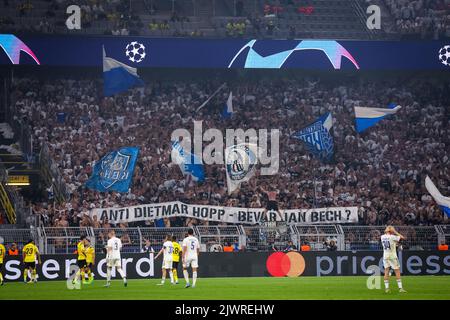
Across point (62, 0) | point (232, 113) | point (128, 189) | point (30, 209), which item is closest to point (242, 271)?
point (128, 189)

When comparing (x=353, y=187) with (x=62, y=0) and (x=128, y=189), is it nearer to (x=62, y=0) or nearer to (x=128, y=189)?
(x=128, y=189)

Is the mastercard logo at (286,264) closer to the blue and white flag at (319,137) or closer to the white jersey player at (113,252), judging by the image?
the blue and white flag at (319,137)

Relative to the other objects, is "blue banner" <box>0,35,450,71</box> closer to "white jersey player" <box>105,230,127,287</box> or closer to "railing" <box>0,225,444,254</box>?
"railing" <box>0,225,444,254</box>

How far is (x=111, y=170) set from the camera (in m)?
42.5

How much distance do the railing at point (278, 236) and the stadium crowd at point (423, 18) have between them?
1613 cm

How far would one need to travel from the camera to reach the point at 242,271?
1590 inches

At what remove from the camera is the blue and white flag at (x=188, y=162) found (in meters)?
44.9

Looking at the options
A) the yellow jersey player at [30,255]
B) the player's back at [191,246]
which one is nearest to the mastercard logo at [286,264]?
the player's back at [191,246]

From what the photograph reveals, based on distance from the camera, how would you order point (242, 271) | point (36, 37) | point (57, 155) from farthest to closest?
1. point (36, 37)
2. point (57, 155)
3. point (242, 271)

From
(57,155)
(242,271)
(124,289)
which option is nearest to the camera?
(124,289)

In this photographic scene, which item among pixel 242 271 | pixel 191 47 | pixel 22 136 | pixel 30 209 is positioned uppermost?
pixel 191 47

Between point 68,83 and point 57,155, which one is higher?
point 68,83

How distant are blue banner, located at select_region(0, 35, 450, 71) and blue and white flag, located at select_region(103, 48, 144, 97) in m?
3.79

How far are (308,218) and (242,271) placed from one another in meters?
4.27
